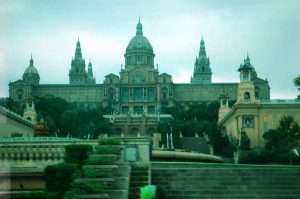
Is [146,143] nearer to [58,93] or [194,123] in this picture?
[194,123]

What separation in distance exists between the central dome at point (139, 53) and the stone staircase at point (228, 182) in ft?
487

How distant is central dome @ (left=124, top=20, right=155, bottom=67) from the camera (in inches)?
6555

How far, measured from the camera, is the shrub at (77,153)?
15344mm

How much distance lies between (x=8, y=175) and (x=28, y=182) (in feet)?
3.29

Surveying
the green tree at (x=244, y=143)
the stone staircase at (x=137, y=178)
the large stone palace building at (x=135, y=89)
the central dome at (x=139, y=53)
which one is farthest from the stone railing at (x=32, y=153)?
the central dome at (x=139, y=53)

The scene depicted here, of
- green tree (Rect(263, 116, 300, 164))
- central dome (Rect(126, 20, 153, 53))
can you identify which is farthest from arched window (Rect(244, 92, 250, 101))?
central dome (Rect(126, 20, 153, 53))

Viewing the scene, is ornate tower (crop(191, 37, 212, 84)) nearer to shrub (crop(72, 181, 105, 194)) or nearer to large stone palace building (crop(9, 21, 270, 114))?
large stone palace building (crop(9, 21, 270, 114))

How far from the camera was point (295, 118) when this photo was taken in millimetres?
80375

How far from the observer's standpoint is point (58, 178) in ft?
42.8

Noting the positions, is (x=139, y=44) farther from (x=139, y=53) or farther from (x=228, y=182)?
(x=228, y=182)

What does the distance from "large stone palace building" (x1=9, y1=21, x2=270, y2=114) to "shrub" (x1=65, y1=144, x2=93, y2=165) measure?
13343 cm

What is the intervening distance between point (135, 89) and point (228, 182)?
141 meters

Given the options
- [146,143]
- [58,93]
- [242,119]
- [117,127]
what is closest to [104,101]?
[58,93]

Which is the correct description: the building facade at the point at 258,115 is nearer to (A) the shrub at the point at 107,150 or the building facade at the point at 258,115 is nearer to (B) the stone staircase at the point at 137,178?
(B) the stone staircase at the point at 137,178
